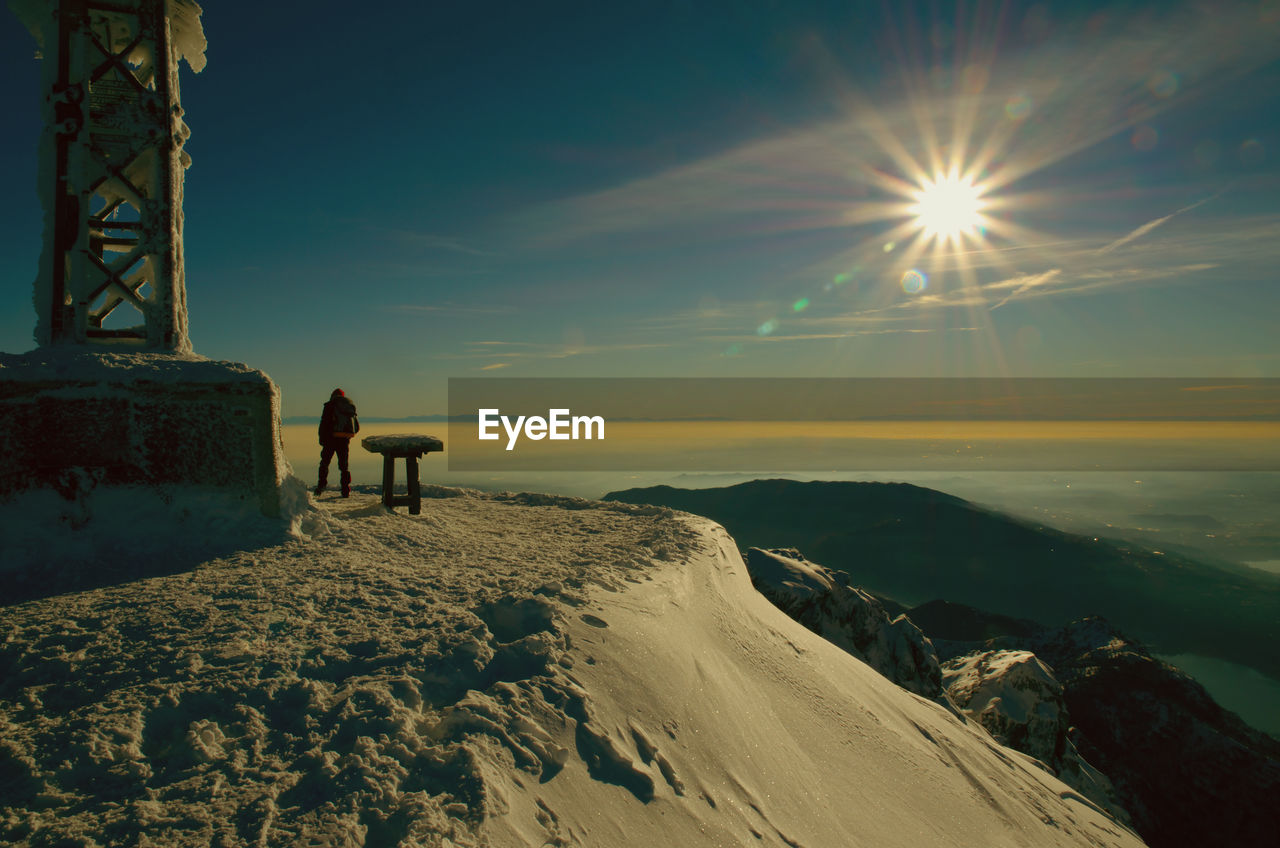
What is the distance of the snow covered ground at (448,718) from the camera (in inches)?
104

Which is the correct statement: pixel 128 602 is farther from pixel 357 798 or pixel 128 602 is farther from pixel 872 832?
pixel 872 832

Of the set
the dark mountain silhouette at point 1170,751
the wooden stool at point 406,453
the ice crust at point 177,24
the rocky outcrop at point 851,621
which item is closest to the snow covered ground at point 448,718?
the wooden stool at point 406,453

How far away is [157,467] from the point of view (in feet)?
19.1

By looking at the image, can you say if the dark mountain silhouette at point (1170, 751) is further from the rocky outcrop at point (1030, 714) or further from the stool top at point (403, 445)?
the stool top at point (403, 445)

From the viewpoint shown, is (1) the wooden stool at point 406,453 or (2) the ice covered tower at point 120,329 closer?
(2) the ice covered tower at point 120,329

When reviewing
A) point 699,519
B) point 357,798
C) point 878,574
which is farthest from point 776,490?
point 357,798

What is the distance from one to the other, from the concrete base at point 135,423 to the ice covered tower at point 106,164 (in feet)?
2.74

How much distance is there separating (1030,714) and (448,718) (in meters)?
12.6

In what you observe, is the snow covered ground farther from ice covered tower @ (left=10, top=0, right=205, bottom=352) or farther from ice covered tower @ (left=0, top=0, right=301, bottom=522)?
ice covered tower @ (left=10, top=0, right=205, bottom=352)

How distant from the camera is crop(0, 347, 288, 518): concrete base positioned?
548 cm

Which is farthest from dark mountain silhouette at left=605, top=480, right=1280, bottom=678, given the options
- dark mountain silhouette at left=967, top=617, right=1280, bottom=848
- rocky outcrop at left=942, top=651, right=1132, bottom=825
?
rocky outcrop at left=942, top=651, right=1132, bottom=825

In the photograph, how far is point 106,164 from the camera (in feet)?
21.7

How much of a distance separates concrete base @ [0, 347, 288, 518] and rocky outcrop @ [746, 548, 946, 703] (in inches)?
309

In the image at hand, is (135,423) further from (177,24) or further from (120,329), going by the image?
(177,24)
